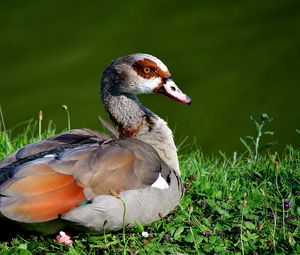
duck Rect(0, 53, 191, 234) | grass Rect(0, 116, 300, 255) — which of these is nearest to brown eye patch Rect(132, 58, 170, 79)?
duck Rect(0, 53, 191, 234)

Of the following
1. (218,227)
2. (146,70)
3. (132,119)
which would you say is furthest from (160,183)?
(146,70)

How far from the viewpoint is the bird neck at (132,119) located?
16.0 ft

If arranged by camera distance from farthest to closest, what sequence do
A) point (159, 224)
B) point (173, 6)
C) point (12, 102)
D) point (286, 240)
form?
point (173, 6), point (12, 102), point (159, 224), point (286, 240)

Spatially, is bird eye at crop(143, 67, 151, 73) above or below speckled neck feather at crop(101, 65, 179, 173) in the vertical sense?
above

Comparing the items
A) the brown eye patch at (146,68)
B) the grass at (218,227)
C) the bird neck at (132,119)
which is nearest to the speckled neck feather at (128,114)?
the bird neck at (132,119)

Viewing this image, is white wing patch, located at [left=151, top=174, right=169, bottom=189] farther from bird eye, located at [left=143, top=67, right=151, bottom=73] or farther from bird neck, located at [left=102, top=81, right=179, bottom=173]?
bird eye, located at [left=143, top=67, right=151, bottom=73]

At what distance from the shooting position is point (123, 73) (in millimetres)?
4859

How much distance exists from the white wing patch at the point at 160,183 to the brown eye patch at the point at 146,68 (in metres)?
0.75

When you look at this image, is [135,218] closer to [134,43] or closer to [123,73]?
[123,73]

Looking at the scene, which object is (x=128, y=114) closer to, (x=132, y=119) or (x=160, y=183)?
(x=132, y=119)

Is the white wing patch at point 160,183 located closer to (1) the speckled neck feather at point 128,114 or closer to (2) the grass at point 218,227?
(2) the grass at point 218,227

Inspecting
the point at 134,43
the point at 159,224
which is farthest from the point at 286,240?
the point at 134,43

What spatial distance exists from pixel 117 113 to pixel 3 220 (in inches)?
43.9

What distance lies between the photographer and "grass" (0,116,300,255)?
4.04 metres
